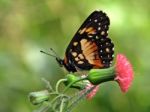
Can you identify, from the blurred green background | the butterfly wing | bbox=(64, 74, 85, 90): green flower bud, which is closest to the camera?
bbox=(64, 74, 85, 90): green flower bud

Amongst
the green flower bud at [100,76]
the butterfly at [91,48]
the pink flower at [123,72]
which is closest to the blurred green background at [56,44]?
the butterfly at [91,48]

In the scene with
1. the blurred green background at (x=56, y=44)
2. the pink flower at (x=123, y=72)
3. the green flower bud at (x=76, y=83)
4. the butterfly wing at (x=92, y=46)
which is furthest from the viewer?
the blurred green background at (x=56, y=44)

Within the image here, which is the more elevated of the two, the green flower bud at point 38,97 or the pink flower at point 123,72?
the green flower bud at point 38,97

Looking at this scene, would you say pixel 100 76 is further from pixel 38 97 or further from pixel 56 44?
pixel 56 44

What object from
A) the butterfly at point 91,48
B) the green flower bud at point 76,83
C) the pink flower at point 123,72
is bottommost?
the pink flower at point 123,72

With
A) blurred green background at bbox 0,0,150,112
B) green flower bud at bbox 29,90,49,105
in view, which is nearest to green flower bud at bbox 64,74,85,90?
green flower bud at bbox 29,90,49,105

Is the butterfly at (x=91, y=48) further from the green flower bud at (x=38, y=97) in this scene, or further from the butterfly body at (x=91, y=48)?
the green flower bud at (x=38, y=97)

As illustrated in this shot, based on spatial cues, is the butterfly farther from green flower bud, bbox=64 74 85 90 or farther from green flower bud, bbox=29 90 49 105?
green flower bud, bbox=29 90 49 105

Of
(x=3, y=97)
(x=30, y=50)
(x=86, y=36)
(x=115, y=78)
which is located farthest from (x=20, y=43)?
(x=115, y=78)
